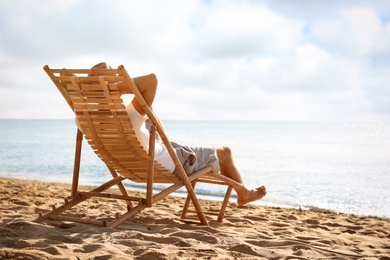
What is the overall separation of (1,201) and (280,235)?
3518 millimetres

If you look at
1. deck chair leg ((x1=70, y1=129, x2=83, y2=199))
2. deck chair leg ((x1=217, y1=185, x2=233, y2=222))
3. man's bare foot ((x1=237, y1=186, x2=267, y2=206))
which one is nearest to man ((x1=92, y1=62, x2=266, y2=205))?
man's bare foot ((x1=237, y1=186, x2=267, y2=206))

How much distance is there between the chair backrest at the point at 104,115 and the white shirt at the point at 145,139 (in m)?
0.06

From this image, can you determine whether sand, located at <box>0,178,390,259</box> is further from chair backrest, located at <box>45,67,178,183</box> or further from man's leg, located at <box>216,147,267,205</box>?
chair backrest, located at <box>45,67,178,183</box>

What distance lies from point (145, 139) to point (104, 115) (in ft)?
1.38

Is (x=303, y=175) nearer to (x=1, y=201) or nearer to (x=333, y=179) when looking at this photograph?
(x=333, y=179)

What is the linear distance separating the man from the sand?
0.49 m

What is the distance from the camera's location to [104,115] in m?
3.85

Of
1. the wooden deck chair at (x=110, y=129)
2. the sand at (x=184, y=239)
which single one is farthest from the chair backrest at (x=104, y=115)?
the sand at (x=184, y=239)

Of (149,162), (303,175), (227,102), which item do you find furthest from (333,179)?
(227,102)

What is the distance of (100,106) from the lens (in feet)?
12.5

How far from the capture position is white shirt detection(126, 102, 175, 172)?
12.7 ft

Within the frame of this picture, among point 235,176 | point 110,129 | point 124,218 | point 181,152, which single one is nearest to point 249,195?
point 235,176

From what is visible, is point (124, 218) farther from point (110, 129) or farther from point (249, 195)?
point (249, 195)

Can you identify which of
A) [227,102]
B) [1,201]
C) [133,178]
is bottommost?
[1,201]
